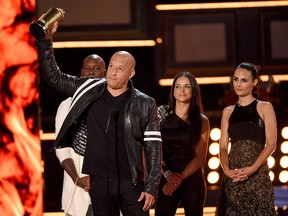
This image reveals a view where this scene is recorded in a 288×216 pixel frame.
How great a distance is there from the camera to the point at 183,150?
461 cm

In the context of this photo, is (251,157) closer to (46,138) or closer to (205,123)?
(205,123)

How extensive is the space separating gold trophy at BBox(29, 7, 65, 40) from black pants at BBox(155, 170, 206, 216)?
129 cm

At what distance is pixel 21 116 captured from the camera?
5.50 m

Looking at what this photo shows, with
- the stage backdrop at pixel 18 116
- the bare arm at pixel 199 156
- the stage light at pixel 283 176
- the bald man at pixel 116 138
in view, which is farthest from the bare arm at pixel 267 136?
the stage backdrop at pixel 18 116

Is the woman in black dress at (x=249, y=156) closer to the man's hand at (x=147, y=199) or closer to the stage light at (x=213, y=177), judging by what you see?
the man's hand at (x=147, y=199)

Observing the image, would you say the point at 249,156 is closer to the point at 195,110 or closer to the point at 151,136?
the point at 195,110

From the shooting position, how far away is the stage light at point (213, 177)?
5.66 metres

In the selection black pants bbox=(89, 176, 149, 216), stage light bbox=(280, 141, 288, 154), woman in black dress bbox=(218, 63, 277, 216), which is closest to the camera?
black pants bbox=(89, 176, 149, 216)

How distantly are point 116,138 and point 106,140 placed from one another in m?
0.05

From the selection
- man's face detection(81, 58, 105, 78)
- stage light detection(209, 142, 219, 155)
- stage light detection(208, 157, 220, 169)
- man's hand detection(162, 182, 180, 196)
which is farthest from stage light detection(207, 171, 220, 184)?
man's face detection(81, 58, 105, 78)

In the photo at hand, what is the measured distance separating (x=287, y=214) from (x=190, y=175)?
890 mm

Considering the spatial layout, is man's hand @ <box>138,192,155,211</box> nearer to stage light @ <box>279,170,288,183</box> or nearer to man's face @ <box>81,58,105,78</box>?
man's face @ <box>81,58,105,78</box>

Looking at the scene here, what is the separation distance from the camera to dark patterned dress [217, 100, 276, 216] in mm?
4324

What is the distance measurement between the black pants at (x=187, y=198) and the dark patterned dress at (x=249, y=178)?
149mm
